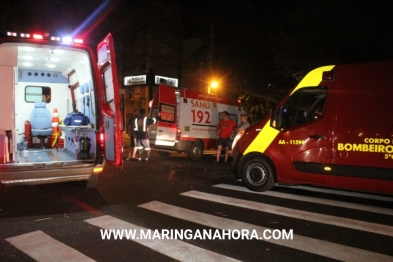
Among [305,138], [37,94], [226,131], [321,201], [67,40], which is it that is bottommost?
[321,201]

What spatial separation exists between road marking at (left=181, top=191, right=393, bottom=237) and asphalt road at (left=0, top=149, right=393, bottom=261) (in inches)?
0.6

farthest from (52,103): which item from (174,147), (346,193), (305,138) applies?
(346,193)

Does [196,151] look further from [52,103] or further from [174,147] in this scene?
[52,103]

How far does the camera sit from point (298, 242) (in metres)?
4.65

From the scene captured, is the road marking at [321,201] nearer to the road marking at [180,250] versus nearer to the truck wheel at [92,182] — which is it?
the truck wheel at [92,182]

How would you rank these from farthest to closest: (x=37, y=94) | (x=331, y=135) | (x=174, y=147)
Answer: (x=174, y=147), (x=37, y=94), (x=331, y=135)

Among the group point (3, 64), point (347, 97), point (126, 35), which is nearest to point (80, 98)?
point (3, 64)

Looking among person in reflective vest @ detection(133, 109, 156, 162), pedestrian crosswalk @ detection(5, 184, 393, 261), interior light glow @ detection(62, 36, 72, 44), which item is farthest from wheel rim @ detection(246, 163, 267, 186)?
person in reflective vest @ detection(133, 109, 156, 162)

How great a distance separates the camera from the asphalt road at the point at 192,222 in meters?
4.26

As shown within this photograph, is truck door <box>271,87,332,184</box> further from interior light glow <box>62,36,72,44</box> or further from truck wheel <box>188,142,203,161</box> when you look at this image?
truck wheel <box>188,142,203,161</box>

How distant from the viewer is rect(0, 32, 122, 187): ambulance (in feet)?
20.2

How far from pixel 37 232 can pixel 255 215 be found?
326cm

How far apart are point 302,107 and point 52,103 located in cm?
733

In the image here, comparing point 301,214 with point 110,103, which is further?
point 110,103
